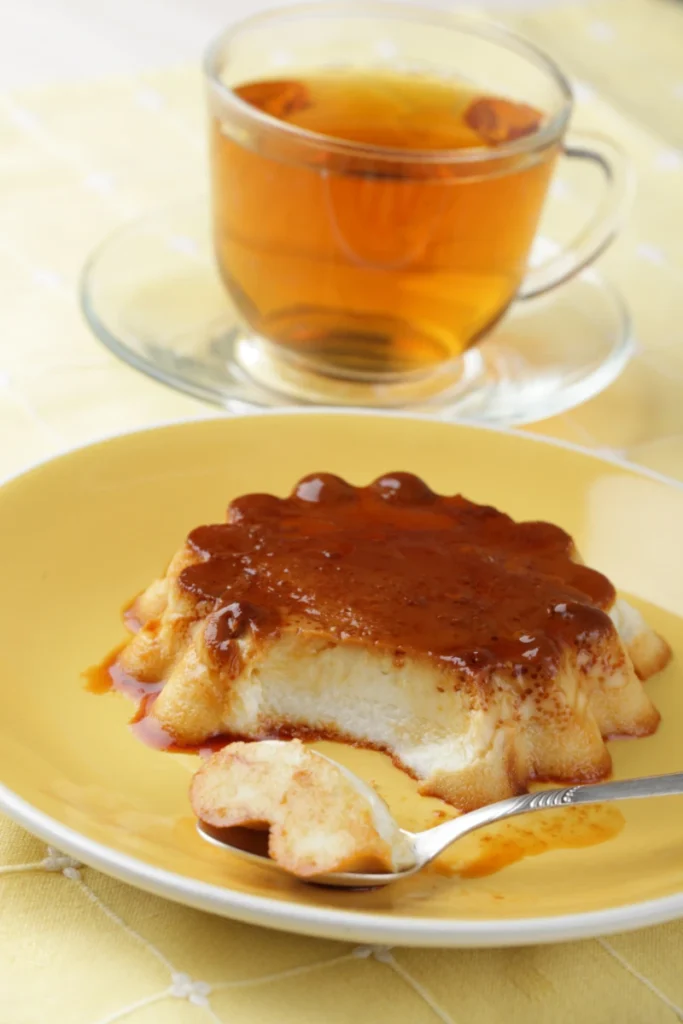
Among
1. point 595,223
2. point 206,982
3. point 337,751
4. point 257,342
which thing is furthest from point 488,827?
point 595,223

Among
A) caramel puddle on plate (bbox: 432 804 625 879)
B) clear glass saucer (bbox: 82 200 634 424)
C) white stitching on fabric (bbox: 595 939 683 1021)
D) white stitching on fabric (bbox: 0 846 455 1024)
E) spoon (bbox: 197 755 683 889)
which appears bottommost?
clear glass saucer (bbox: 82 200 634 424)

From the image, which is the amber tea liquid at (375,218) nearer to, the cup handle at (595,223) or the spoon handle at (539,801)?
the cup handle at (595,223)

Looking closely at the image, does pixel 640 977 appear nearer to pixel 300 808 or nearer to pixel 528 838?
pixel 528 838

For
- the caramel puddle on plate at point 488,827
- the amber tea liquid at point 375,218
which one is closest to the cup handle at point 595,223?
the amber tea liquid at point 375,218

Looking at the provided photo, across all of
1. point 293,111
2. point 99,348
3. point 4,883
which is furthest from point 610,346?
point 4,883

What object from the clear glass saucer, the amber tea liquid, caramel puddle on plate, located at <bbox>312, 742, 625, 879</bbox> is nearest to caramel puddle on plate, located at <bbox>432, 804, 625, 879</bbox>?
caramel puddle on plate, located at <bbox>312, 742, 625, 879</bbox>

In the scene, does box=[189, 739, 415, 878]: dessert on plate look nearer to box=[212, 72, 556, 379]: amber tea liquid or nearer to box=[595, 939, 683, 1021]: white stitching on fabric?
box=[595, 939, 683, 1021]: white stitching on fabric
